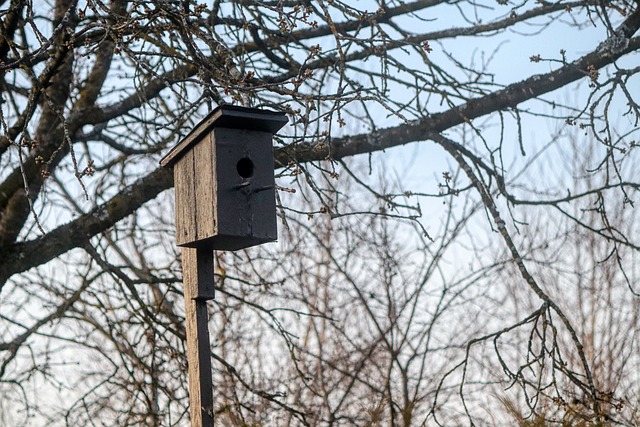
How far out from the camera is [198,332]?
3119 millimetres

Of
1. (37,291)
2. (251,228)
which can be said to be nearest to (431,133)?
(251,228)

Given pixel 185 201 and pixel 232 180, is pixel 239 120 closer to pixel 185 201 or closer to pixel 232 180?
pixel 232 180

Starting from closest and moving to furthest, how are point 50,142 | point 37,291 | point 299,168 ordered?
1. point 299,168
2. point 50,142
3. point 37,291

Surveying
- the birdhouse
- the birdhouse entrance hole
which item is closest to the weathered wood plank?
the birdhouse

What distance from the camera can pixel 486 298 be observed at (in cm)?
938

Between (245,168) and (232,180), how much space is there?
0.11m

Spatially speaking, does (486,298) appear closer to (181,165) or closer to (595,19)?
(595,19)

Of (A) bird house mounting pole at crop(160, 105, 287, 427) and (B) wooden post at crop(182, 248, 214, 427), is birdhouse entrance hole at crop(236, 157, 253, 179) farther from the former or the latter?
(B) wooden post at crop(182, 248, 214, 427)

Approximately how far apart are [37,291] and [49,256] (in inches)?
68.0

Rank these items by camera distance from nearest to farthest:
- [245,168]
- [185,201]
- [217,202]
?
[217,202], [245,168], [185,201]

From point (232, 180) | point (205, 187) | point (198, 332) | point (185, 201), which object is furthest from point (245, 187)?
point (198, 332)

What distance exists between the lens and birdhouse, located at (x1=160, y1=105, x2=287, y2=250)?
2965 millimetres

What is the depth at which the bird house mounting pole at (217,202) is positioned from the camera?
2.97m

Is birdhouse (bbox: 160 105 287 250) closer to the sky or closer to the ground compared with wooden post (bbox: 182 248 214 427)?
closer to the sky
